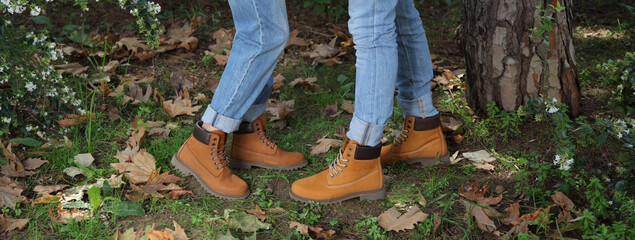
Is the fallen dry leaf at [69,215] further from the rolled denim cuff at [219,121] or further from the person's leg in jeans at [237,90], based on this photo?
the rolled denim cuff at [219,121]

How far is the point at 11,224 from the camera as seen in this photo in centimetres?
203

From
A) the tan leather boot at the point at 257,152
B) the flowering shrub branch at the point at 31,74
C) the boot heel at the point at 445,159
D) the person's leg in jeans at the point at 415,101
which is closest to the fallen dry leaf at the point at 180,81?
the flowering shrub branch at the point at 31,74

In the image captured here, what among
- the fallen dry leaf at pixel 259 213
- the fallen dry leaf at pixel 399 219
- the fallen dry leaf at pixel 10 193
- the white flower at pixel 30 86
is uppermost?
the white flower at pixel 30 86

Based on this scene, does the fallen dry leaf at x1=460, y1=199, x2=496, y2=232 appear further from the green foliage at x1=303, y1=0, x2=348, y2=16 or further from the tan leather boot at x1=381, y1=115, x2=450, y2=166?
the green foliage at x1=303, y1=0, x2=348, y2=16

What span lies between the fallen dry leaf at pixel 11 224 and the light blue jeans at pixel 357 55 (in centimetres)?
78

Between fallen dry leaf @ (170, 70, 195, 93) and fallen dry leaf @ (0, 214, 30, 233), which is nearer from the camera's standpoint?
fallen dry leaf @ (0, 214, 30, 233)

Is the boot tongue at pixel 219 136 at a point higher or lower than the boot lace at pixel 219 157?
higher

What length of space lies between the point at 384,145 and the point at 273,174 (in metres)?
0.60

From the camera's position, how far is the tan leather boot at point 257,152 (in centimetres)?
247

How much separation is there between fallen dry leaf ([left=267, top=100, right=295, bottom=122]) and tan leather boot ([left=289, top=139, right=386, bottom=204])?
0.76 m

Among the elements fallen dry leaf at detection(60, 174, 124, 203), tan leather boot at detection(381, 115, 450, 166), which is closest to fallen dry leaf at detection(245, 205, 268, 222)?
fallen dry leaf at detection(60, 174, 124, 203)

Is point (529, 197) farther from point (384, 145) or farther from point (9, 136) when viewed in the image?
point (9, 136)

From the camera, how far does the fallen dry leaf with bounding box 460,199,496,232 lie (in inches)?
77.6

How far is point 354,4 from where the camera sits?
1.92m
